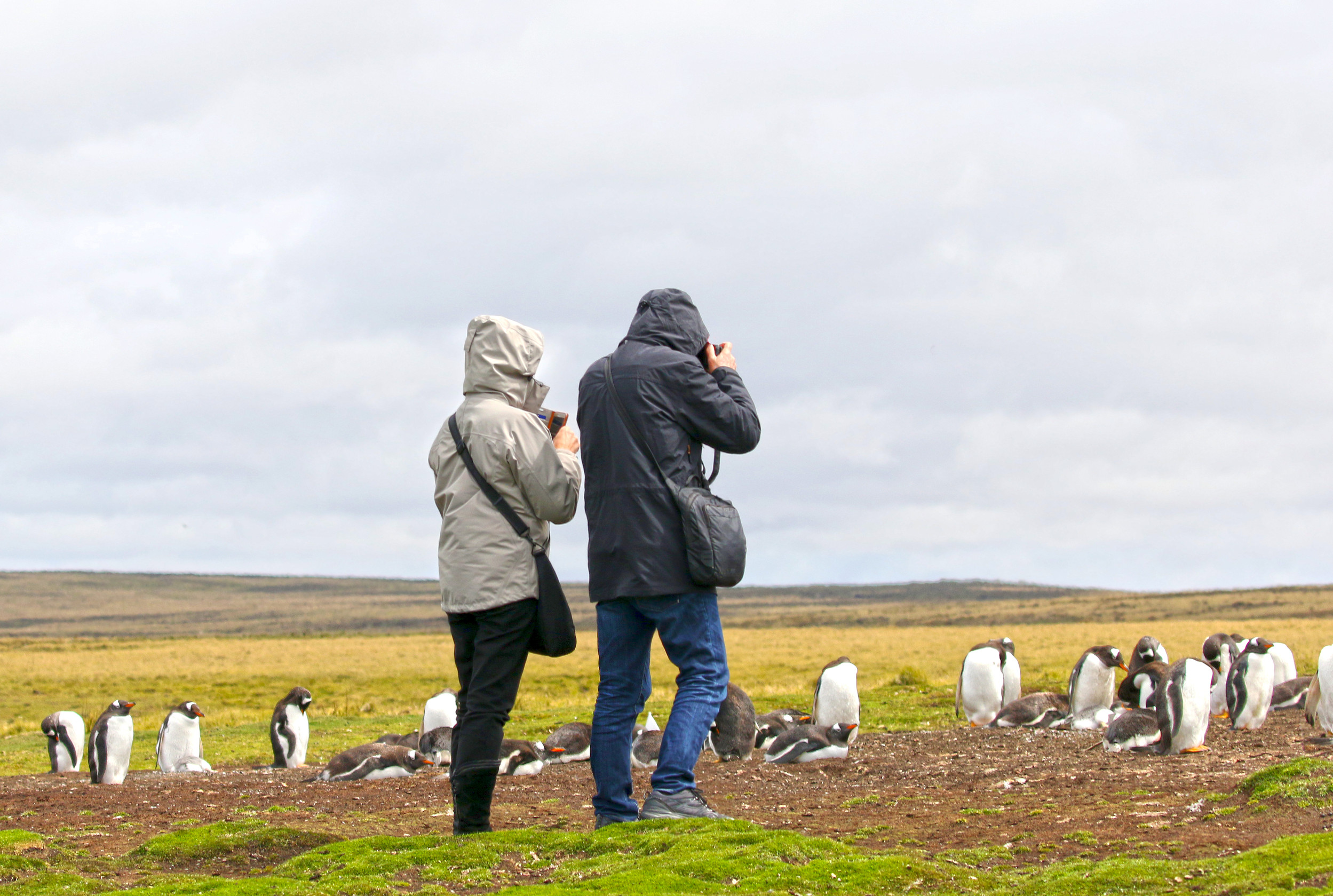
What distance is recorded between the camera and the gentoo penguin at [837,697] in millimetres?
13555

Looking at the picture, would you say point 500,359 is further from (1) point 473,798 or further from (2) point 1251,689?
(2) point 1251,689

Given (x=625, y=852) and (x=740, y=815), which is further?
(x=740, y=815)

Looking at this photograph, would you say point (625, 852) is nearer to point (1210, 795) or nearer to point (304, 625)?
point (1210, 795)

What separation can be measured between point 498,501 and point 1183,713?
6818 millimetres

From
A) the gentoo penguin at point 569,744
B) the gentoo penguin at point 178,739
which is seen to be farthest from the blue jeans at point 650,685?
the gentoo penguin at point 178,739

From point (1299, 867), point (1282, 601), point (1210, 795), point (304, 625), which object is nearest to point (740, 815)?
point (1210, 795)

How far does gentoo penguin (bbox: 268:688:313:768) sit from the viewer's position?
44.8 ft

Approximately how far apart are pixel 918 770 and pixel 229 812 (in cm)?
539

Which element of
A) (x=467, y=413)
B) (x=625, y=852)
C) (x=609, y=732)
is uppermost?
(x=467, y=413)

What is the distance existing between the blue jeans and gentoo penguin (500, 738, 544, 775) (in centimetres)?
547

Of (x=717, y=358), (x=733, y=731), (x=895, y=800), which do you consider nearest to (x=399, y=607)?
(x=733, y=731)

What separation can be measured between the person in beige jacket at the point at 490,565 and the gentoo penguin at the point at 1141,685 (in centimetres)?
865

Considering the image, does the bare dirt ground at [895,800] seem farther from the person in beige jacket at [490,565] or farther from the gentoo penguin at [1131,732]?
the person in beige jacket at [490,565]

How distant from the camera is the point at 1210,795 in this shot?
23.5 feet
